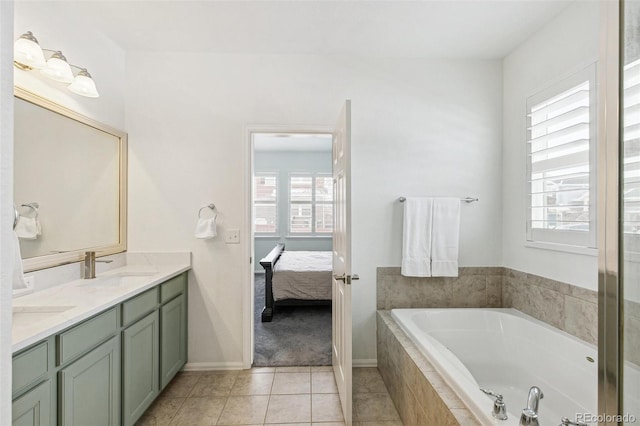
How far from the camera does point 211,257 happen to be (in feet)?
8.46

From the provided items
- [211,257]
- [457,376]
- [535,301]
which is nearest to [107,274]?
[211,257]

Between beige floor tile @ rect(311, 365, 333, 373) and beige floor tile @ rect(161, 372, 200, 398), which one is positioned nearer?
beige floor tile @ rect(161, 372, 200, 398)

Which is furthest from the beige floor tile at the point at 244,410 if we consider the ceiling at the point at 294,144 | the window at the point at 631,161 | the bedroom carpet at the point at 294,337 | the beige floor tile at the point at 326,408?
the ceiling at the point at 294,144

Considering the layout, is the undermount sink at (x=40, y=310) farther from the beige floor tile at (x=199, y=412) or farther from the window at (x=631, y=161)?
the window at (x=631, y=161)

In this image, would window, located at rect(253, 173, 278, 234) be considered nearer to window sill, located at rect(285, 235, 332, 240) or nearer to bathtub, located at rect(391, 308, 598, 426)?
window sill, located at rect(285, 235, 332, 240)

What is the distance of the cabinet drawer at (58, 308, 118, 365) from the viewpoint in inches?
49.8

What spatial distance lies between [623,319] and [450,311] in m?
2.09

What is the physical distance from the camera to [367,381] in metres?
2.39

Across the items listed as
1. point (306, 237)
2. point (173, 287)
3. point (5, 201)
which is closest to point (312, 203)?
point (306, 237)

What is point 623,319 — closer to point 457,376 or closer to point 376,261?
point 457,376

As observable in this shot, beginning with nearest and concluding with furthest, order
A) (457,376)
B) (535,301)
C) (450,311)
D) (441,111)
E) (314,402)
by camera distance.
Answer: (457,376) → (314,402) → (535,301) → (450,311) → (441,111)

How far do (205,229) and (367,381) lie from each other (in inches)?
69.7

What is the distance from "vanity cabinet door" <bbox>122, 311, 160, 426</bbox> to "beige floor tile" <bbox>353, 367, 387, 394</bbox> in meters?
1.41

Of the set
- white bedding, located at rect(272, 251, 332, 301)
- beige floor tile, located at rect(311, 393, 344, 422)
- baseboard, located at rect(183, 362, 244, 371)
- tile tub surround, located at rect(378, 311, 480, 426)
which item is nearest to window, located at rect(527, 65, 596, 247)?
tile tub surround, located at rect(378, 311, 480, 426)
